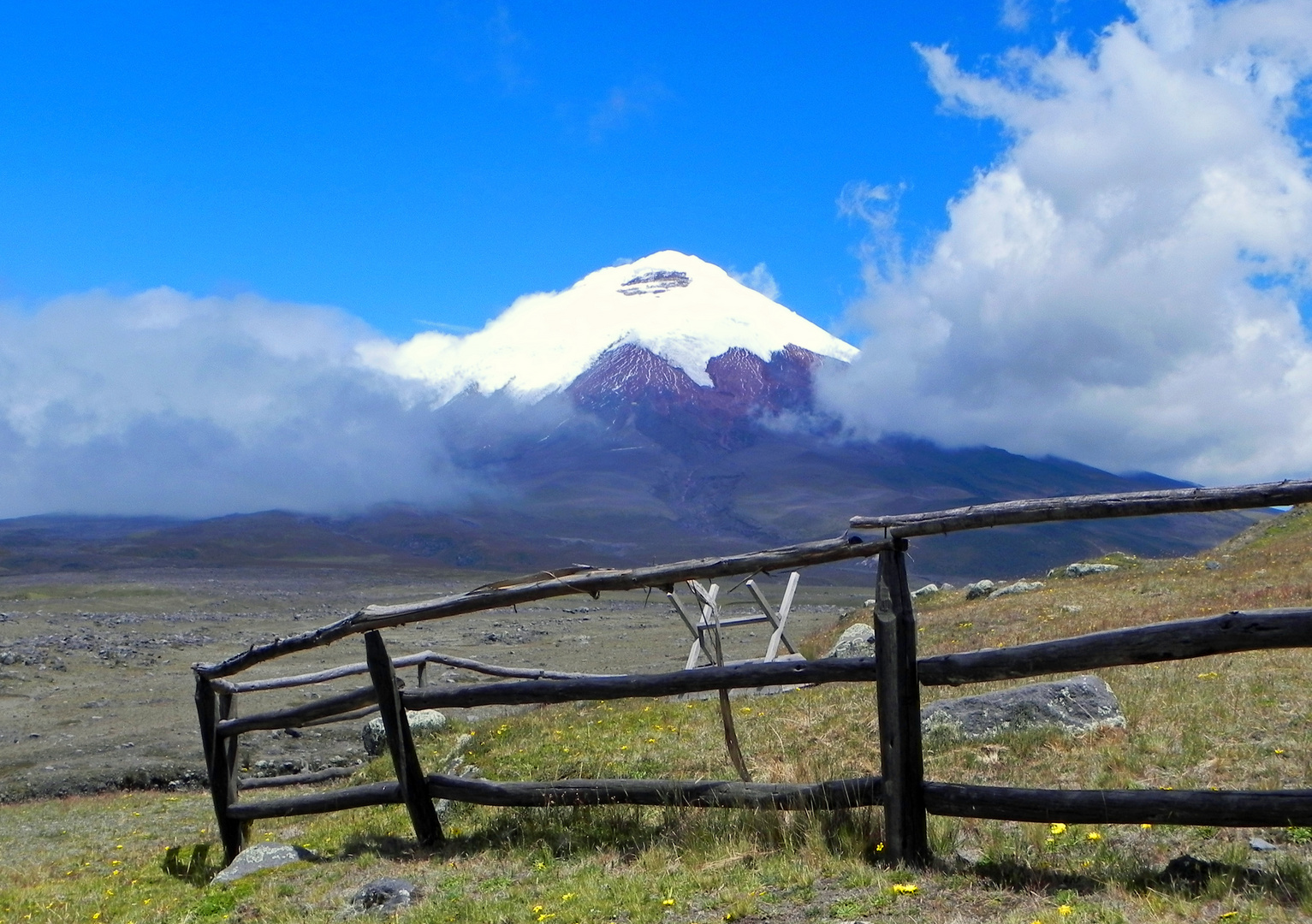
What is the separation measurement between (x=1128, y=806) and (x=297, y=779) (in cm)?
1546

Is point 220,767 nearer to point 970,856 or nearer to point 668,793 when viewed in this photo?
point 668,793

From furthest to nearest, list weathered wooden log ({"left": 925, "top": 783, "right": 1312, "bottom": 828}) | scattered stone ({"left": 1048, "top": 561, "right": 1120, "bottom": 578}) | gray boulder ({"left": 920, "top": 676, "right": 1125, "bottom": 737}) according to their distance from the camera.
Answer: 1. scattered stone ({"left": 1048, "top": 561, "right": 1120, "bottom": 578})
2. gray boulder ({"left": 920, "top": 676, "right": 1125, "bottom": 737})
3. weathered wooden log ({"left": 925, "top": 783, "right": 1312, "bottom": 828})

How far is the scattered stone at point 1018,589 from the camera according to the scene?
35.2m

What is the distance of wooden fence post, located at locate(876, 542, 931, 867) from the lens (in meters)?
6.79

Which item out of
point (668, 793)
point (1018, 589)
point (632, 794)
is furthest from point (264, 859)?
point (1018, 589)

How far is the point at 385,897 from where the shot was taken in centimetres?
757

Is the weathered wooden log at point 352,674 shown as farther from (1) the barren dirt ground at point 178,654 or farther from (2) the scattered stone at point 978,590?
(2) the scattered stone at point 978,590

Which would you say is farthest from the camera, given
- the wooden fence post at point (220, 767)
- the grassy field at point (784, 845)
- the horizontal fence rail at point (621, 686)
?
the wooden fence post at point (220, 767)

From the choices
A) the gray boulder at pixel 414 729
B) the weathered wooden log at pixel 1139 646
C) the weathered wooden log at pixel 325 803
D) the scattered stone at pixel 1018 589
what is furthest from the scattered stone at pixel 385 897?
the scattered stone at pixel 1018 589

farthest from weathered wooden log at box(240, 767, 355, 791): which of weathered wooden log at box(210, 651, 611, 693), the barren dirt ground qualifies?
the barren dirt ground

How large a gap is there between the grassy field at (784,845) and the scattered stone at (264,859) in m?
0.22

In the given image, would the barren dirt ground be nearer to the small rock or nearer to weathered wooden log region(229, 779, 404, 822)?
weathered wooden log region(229, 779, 404, 822)

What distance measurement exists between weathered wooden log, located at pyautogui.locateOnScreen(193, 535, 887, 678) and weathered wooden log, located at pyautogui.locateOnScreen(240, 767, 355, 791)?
8.98 metres

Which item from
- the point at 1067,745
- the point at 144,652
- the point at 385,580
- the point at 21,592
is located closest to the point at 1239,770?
the point at 1067,745
